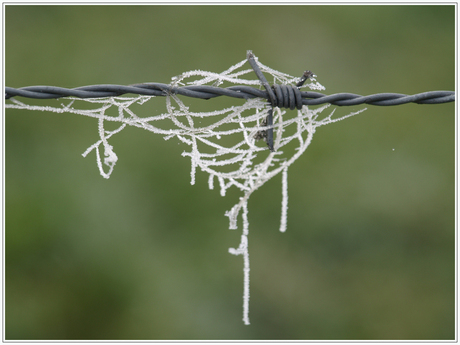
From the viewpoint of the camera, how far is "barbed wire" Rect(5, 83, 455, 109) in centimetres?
106

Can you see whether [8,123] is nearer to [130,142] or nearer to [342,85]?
[130,142]

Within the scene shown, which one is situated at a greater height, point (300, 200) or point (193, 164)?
point (193, 164)

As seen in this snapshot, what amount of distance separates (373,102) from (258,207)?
189cm

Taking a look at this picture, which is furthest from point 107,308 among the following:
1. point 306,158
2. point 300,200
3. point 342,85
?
point 342,85

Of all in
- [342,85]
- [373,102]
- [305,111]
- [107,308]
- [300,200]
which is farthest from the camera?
[342,85]

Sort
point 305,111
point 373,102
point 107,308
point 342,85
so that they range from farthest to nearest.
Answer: point 342,85
point 107,308
point 305,111
point 373,102

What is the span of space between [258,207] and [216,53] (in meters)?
1.59

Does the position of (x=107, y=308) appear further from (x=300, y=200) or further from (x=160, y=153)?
(x=300, y=200)

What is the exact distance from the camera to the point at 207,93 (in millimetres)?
1081

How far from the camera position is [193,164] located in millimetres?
1315

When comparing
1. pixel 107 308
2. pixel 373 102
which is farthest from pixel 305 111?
pixel 107 308

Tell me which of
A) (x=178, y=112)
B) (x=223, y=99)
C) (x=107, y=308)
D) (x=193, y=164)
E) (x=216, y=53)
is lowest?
(x=107, y=308)

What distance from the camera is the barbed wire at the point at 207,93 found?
1.06 m

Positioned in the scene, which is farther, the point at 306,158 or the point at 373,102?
the point at 306,158
